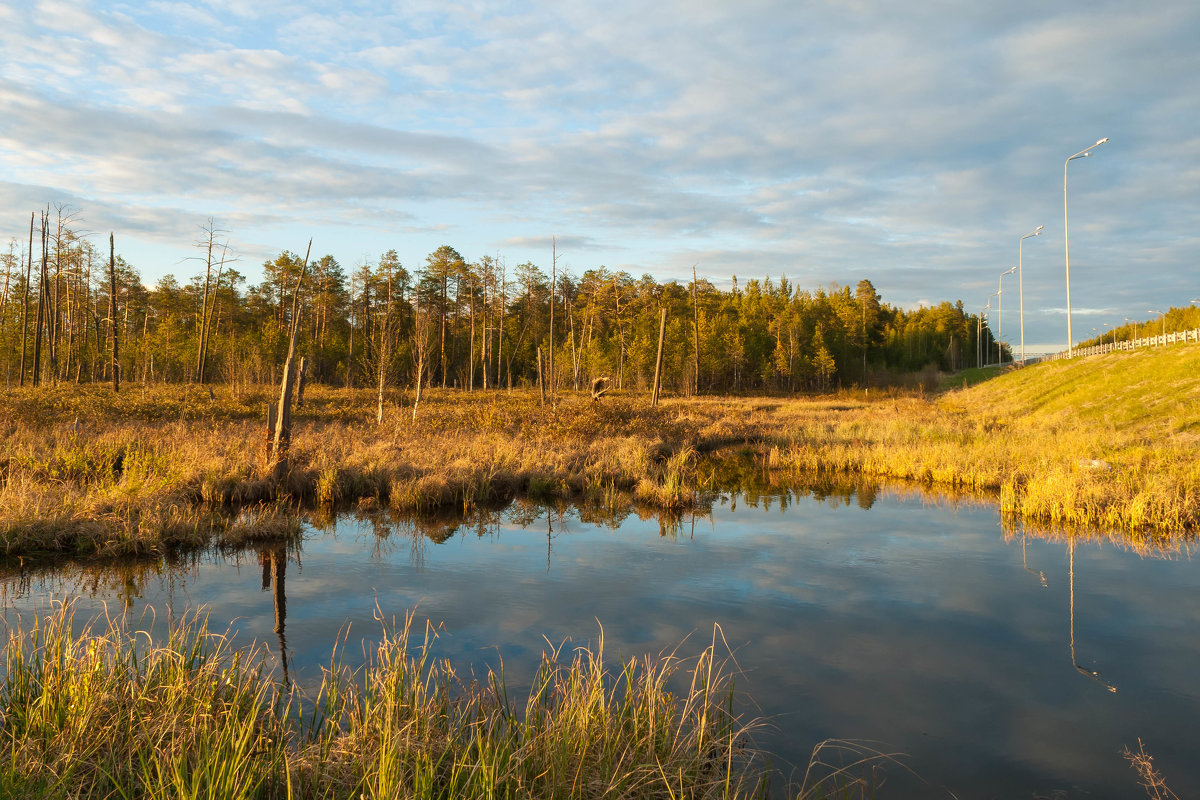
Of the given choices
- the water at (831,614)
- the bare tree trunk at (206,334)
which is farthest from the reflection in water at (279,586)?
the bare tree trunk at (206,334)

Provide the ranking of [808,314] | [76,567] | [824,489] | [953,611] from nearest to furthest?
1. [953,611]
2. [76,567]
3. [824,489]
4. [808,314]

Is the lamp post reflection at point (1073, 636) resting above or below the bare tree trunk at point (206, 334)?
below

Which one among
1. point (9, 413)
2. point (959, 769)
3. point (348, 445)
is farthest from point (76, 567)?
point (9, 413)

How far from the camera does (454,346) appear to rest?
2506 inches

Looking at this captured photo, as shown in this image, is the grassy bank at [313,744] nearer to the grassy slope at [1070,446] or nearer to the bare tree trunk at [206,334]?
the grassy slope at [1070,446]

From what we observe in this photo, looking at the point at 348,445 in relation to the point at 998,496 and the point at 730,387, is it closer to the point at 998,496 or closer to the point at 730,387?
the point at 998,496

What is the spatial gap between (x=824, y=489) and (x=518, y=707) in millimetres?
13022

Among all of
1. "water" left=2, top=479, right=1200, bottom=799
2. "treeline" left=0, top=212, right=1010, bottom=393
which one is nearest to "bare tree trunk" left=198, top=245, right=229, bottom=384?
"treeline" left=0, top=212, right=1010, bottom=393

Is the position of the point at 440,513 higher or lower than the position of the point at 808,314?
lower

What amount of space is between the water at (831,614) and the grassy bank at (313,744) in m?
1.17

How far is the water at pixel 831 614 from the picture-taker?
527 cm

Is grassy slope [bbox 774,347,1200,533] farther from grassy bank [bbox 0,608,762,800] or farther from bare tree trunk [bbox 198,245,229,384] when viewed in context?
bare tree trunk [bbox 198,245,229,384]

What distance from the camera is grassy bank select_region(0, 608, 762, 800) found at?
3.47 m

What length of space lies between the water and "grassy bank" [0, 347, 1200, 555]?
50.9 inches
